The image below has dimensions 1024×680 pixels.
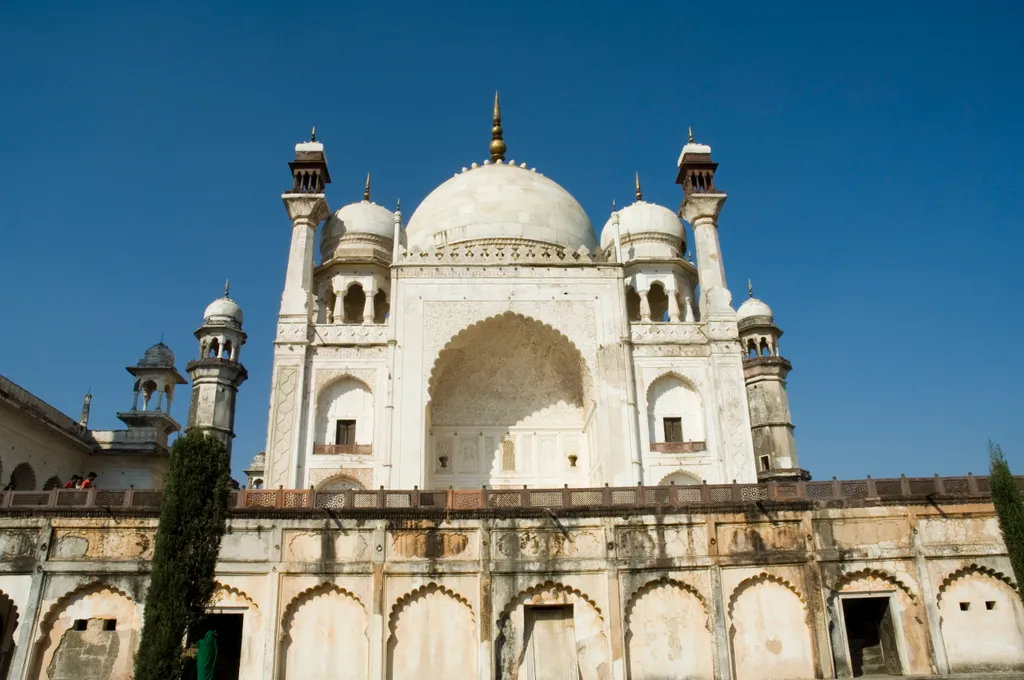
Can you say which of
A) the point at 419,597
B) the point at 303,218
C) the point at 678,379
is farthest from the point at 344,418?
the point at 678,379

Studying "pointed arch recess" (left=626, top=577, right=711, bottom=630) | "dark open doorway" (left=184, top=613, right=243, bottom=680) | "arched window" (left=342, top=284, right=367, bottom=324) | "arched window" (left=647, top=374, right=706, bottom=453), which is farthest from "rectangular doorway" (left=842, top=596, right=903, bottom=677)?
"arched window" (left=342, top=284, right=367, bottom=324)

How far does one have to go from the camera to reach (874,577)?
50.5 ft

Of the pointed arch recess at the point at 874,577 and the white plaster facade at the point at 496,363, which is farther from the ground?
the white plaster facade at the point at 496,363

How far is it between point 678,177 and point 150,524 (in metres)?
18.7

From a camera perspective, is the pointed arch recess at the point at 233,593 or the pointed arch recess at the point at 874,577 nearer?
the pointed arch recess at the point at 233,593

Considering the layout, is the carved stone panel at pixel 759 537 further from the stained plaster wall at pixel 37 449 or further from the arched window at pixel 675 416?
the stained plaster wall at pixel 37 449

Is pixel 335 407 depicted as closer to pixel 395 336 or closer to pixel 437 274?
pixel 395 336

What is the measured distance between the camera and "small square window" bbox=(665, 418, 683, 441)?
22.0 metres

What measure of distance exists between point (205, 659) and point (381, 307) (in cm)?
1603

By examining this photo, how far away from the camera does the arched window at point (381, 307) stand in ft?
86.0

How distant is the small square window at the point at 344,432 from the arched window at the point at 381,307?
17.0ft

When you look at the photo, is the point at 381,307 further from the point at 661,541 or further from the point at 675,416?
the point at 661,541

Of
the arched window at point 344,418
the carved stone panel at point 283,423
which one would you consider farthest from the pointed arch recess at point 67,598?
the arched window at point 344,418

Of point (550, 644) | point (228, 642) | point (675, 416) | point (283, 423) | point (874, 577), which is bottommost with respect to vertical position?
point (550, 644)
